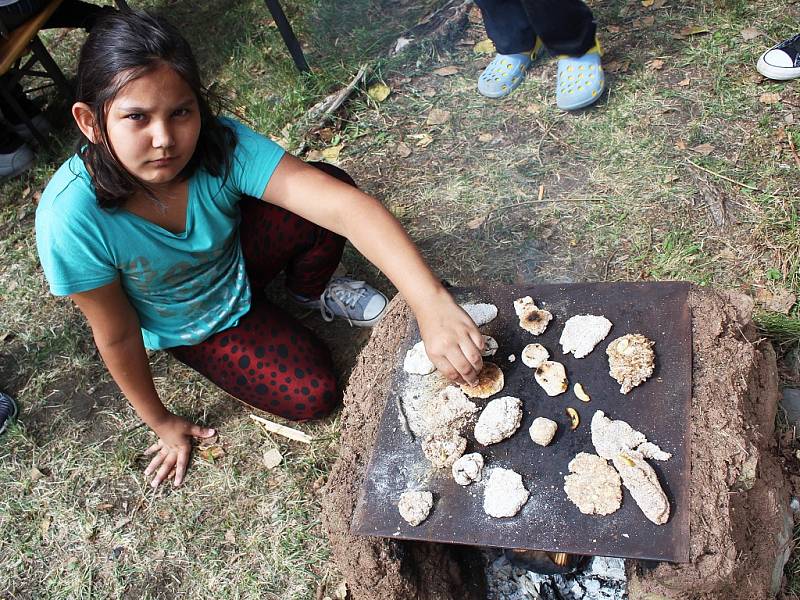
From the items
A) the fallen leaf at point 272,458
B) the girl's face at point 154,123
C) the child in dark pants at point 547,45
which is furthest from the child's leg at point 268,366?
the child in dark pants at point 547,45

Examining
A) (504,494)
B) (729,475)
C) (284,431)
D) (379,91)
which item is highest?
(504,494)

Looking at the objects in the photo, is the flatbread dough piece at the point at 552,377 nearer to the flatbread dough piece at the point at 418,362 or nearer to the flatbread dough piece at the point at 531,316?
the flatbread dough piece at the point at 531,316

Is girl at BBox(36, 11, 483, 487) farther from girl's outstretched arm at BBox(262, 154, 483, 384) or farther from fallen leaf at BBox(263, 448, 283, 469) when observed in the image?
fallen leaf at BBox(263, 448, 283, 469)

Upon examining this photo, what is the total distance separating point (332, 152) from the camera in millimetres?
3537

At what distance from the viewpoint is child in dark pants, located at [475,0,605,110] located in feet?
9.81

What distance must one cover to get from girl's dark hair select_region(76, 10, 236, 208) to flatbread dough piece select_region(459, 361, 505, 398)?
1.05 meters

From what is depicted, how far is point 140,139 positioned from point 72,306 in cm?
176

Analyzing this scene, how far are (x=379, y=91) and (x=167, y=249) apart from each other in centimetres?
188

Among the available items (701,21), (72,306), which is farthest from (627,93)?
(72,306)

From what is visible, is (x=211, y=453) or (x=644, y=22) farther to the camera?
(x=644, y=22)

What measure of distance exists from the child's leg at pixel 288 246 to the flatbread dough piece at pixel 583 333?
1.15 meters

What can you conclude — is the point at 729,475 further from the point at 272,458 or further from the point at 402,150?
the point at 402,150

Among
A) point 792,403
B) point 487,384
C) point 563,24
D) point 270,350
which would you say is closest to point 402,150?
point 563,24

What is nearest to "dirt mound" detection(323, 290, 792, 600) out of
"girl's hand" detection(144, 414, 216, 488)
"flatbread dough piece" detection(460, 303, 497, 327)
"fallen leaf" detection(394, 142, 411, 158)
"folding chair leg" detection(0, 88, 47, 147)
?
"flatbread dough piece" detection(460, 303, 497, 327)
